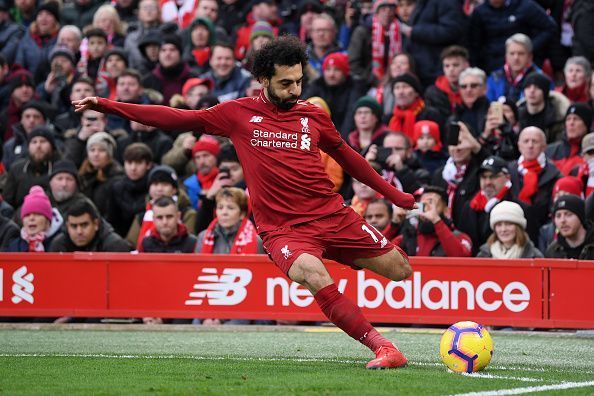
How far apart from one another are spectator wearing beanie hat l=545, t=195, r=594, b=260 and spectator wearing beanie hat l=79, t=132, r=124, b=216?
19.3ft

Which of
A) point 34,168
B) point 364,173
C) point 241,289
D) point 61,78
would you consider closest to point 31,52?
point 61,78

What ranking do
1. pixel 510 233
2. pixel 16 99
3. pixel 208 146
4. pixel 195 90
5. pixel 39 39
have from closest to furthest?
pixel 510 233, pixel 208 146, pixel 195 90, pixel 16 99, pixel 39 39

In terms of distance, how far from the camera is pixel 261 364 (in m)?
9.52

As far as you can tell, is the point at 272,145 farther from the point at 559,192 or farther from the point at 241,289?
the point at 559,192

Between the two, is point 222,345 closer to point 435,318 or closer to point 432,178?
point 435,318

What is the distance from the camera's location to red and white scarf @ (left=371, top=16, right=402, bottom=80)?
56.4 ft

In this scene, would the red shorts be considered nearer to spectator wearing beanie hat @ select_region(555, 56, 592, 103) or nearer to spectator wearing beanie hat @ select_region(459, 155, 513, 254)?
Result: spectator wearing beanie hat @ select_region(459, 155, 513, 254)

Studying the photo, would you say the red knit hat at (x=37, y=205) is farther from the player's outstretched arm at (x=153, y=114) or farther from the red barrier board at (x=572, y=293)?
the red barrier board at (x=572, y=293)

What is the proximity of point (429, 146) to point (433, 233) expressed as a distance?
6.99 feet

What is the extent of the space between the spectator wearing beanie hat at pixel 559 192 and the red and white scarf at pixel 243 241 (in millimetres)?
3174

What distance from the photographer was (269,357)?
10.2 meters

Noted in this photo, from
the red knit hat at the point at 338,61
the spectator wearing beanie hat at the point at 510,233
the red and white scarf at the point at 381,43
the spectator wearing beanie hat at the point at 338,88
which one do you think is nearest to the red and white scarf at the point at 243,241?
the spectator wearing beanie hat at the point at 510,233

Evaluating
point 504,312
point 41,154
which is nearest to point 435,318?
point 504,312

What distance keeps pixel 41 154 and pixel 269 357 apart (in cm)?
685
